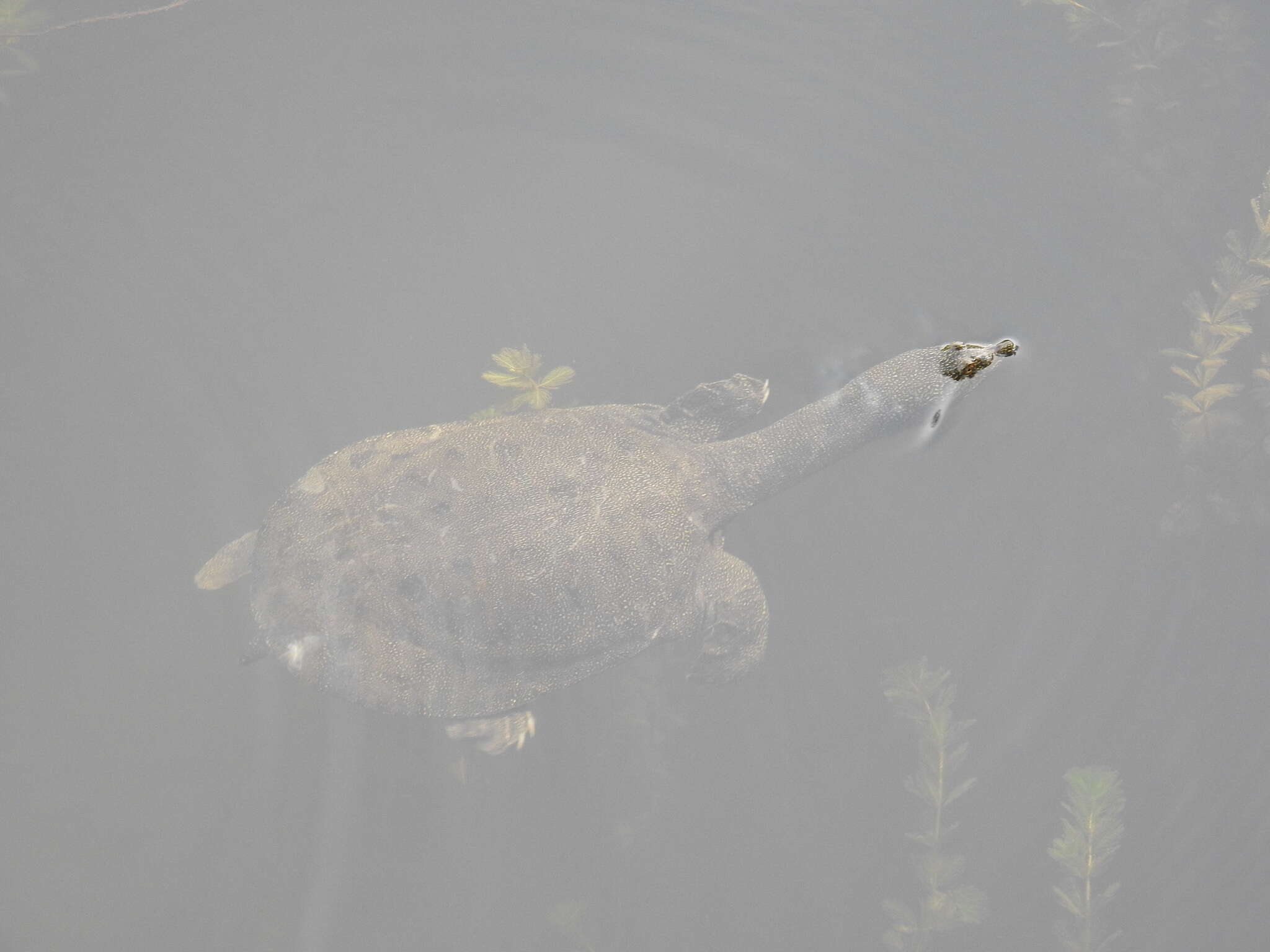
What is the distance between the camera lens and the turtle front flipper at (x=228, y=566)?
396 cm

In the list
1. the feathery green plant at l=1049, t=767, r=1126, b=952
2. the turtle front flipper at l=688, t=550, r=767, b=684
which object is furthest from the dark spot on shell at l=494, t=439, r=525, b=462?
the feathery green plant at l=1049, t=767, r=1126, b=952

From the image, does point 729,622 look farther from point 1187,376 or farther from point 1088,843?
point 1187,376

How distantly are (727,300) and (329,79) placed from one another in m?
3.45

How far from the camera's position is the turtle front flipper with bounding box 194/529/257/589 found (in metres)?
3.96

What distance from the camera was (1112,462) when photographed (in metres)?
4.56

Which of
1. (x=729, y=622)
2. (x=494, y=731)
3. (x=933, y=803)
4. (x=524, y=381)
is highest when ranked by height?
(x=524, y=381)

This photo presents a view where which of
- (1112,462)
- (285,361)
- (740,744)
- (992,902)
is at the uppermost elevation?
(285,361)

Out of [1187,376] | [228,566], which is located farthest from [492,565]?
[1187,376]

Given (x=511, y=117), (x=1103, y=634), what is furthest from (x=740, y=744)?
(x=511, y=117)

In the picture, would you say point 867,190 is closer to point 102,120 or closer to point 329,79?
point 329,79

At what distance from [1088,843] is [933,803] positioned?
697mm

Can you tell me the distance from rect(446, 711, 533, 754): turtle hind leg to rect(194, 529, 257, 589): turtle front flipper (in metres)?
1.30

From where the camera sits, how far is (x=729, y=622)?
4.10 m

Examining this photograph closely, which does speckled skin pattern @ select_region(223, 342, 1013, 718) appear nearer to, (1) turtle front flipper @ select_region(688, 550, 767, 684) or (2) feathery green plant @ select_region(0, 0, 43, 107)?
(1) turtle front flipper @ select_region(688, 550, 767, 684)
